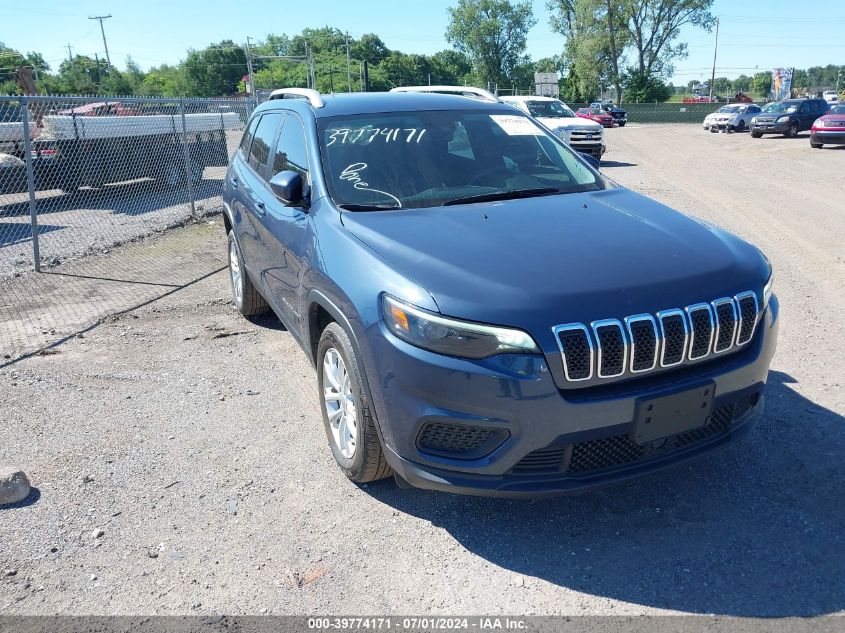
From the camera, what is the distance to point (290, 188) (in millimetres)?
3760

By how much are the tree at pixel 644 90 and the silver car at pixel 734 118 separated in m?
31.4

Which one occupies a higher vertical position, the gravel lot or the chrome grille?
the chrome grille

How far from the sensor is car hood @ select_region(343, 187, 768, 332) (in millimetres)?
2686

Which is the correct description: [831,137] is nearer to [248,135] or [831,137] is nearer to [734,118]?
[734,118]

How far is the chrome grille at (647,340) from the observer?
2.63 m

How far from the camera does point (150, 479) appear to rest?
3627 millimetres

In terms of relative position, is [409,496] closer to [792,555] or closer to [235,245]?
[792,555]

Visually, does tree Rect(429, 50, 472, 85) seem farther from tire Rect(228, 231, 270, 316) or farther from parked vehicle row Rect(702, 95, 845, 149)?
tire Rect(228, 231, 270, 316)

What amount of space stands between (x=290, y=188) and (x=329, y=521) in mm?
1748

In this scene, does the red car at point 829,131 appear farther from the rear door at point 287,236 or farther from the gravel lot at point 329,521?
the rear door at point 287,236

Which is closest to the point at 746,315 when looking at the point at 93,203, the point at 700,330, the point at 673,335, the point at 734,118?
the point at 700,330

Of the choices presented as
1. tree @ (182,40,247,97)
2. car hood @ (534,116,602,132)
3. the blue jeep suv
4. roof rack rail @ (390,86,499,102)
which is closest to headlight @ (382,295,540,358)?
the blue jeep suv

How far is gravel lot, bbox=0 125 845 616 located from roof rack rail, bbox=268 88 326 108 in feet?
6.06

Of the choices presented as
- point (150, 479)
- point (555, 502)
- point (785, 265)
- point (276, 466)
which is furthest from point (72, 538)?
point (785, 265)
